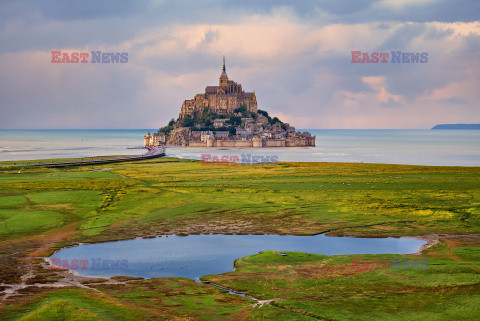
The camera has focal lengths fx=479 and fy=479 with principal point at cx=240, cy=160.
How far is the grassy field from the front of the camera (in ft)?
67.3

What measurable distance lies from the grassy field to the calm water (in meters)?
1.45

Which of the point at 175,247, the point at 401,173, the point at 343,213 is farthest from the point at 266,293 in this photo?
the point at 401,173

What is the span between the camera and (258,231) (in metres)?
37.7

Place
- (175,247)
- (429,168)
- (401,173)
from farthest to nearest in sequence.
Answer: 1. (429,168)
2. (401,173)
3. (175,247)

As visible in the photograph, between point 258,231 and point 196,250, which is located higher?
point 258,231

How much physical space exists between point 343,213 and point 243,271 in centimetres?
1943

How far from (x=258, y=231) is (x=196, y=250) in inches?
264

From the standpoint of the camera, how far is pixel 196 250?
3269 centimetres

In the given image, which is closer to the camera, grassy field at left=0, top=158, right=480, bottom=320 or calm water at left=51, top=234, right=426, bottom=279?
grassy field at left=0, top=158, right=480, bottom=320

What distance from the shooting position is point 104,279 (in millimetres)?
25578

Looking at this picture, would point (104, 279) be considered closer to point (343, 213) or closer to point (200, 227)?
point (200, 227)

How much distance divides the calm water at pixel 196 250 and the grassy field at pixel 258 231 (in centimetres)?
145

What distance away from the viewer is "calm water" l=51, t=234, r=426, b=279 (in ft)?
92.0

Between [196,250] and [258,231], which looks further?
[258,231]
